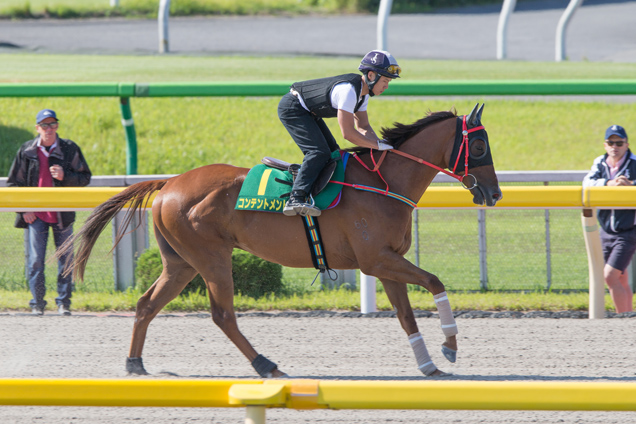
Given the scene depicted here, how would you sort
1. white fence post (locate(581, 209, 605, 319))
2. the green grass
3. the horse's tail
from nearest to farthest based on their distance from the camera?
the horse's tail
white fence post (locate(581, 209, 605, 319))
the green grass

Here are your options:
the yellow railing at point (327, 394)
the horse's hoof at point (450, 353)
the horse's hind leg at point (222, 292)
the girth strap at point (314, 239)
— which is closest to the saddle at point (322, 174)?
the girth strap at point (314, 239)

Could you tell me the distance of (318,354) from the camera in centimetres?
503

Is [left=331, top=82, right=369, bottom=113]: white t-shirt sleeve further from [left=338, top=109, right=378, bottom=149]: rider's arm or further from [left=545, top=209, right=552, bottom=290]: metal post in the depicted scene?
[left=545, top=209, right=552, bottom=290]: metal post

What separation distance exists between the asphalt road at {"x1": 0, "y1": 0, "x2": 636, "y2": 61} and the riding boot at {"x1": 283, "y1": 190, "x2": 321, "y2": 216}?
13035 millimetres

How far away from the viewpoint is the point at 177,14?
78.5 feet

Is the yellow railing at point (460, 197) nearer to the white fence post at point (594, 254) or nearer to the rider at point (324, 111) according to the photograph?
the white fence post at point (594, 254)

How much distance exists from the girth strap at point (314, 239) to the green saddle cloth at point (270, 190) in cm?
15

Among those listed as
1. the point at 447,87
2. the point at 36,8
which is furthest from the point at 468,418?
the point at 36,8

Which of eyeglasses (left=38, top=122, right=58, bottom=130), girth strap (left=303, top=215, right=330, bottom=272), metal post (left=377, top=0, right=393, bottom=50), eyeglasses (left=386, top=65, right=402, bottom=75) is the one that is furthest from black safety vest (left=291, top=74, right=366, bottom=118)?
metal post (left=377, top=0, right=393, bottom=50)

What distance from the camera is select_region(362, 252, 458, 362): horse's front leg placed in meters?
4.42

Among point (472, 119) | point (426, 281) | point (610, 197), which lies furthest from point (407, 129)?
point (610, 197)

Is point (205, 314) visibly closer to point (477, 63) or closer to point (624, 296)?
point (624, 296)

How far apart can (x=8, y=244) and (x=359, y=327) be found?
2924 millimetres

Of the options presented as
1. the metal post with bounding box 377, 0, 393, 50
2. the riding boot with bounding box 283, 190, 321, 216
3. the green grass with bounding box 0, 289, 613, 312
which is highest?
the metal post with bounding box 377, 0, 393, 50
